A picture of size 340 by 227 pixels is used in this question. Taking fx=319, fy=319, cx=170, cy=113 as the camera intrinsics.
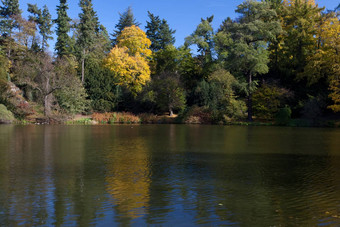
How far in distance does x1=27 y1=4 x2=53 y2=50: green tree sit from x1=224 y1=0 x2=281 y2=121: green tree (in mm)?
35912

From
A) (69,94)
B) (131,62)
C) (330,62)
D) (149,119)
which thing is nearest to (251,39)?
(330,62)

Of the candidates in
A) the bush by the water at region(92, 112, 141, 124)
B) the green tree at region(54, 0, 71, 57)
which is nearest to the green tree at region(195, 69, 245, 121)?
the bush by the water at region(92, 112, 141, 124)

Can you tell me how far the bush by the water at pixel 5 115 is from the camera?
38406 millimetres

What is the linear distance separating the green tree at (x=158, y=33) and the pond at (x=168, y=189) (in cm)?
5367

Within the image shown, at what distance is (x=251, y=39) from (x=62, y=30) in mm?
34747

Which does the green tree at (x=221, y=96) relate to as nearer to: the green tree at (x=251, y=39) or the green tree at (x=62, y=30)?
the green tree at (x=251, y=39)

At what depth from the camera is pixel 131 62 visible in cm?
4806

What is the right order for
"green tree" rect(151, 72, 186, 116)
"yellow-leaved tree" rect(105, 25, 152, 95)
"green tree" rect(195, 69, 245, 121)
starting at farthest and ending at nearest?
"yellow-leaved tree" rect(105, 25, 152, 95) < "green tree" rect(151, 72, 186, 116) < "green tree" rect(195, 69, 245, 121)

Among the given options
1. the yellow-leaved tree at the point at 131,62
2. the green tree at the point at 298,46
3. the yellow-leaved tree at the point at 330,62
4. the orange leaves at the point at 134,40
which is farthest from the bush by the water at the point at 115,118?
the yellow-leaved tree at the point at 330,62

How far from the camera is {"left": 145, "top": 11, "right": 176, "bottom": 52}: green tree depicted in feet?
218

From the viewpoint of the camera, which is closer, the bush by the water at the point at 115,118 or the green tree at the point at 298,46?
the green tree at the point at 298,46

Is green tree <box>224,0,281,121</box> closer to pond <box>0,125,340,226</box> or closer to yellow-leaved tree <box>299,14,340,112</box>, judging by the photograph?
yellow-leaved tree <box>299,14,340,112</box>

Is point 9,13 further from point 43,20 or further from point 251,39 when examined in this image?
point 251,39

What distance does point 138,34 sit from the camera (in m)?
50.0
